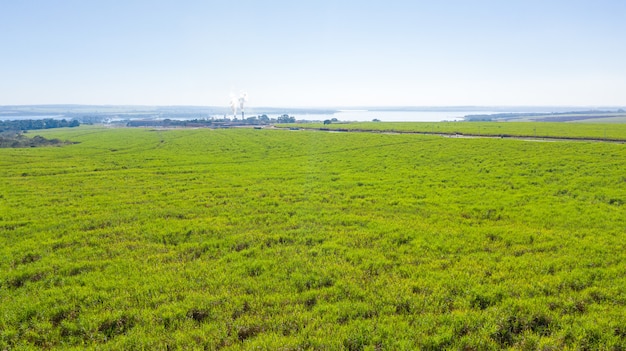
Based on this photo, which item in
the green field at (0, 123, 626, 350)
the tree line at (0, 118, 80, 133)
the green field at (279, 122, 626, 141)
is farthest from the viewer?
the tree line at (0, 118, 80, 133)

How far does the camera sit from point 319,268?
9852 mm

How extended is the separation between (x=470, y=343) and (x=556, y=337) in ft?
6.36

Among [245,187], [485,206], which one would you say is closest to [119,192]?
[245,187]

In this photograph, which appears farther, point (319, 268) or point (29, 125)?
point (29, 125)

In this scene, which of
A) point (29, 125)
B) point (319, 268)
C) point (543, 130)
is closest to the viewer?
point (319, 268)

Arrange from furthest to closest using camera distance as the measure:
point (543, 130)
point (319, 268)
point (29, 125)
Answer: point (29, 125) → point (543, 130) → point (319, 268)

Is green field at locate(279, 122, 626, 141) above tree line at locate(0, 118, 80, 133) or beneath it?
beneath

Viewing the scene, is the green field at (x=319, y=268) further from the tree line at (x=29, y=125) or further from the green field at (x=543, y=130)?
the tree line at (x=29, y=125)

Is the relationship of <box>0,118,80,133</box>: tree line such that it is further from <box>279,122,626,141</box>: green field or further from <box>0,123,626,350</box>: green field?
<box>0,123,626,350</box>: green field

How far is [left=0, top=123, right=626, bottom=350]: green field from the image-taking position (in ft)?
23.2

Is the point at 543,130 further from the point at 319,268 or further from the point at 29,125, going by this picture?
the point at 29,125

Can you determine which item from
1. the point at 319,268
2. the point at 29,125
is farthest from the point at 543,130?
the point at 29,125

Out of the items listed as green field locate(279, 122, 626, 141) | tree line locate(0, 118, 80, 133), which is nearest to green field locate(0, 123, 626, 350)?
green field locate(279, 122, 626, 141)

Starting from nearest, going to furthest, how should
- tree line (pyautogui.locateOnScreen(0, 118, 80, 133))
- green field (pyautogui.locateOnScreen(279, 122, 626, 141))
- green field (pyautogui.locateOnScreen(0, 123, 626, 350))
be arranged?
green field (pyautogui.locateOnScreen(0, 123, 626, 350)) → green field (pyautogui.locateOnScreen(279, 122, 626, 141)) → tree line (pyautogui.locateOnScreen(0, 118, 80, 133))
